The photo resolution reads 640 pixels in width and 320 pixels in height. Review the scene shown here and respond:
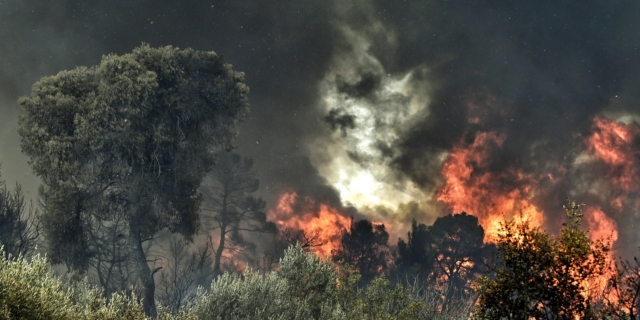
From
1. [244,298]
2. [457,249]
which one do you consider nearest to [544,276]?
[244,298]

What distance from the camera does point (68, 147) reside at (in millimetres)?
26656

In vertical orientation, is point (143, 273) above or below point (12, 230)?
below

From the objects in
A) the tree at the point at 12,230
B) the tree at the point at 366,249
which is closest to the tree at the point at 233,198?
the tree at the point at 366,249

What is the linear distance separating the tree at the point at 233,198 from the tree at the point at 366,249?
9463 mm

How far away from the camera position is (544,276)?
40.8 feet

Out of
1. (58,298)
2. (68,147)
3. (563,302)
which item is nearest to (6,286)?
(58,298)

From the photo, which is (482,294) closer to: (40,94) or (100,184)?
(100,184)

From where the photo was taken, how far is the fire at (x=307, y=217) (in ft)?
221

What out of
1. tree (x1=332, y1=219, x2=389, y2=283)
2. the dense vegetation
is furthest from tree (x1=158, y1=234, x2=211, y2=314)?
tree (x1=332, y1=219, x2=389, y2=283)

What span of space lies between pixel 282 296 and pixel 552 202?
7725 centimetres

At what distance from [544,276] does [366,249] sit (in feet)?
142

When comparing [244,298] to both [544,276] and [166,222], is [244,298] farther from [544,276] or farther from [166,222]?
[166,222]

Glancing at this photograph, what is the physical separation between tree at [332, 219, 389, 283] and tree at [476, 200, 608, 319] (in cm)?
4212

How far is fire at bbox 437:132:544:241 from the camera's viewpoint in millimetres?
81062
